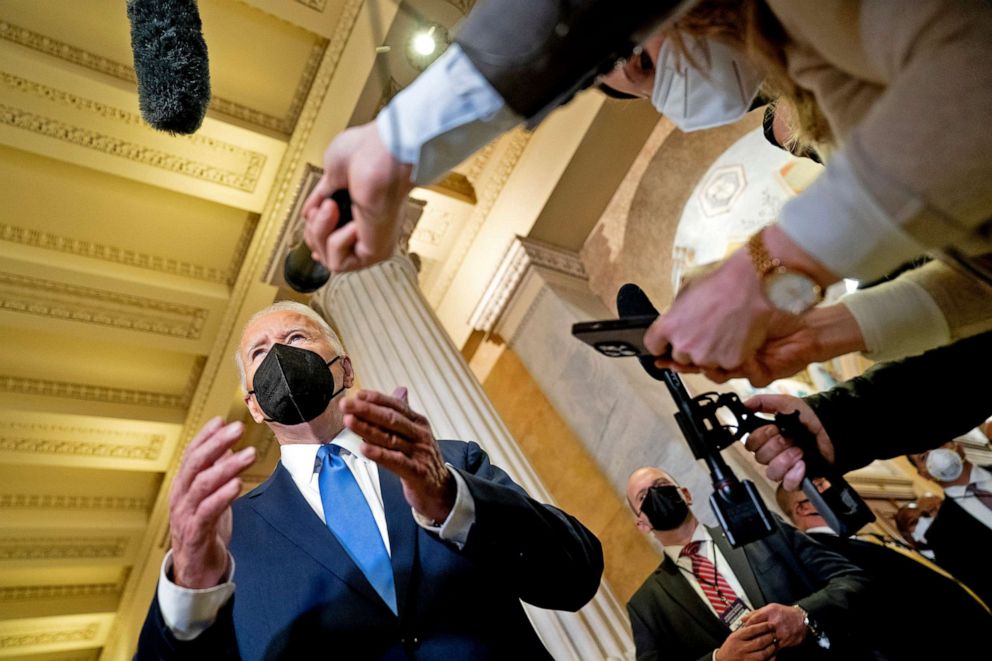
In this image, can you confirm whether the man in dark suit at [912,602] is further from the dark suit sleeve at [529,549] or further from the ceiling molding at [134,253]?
the ceiling molding at [134,253]

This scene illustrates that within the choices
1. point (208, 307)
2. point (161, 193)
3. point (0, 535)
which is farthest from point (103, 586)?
point (161, 193)

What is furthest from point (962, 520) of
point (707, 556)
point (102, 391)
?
point (102, 391)

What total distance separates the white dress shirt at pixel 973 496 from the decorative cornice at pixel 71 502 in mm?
6762

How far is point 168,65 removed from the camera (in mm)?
1063

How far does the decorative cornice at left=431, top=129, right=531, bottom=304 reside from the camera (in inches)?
196

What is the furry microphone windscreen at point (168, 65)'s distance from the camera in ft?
3.48

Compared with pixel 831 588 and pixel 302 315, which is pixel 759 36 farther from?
pixel 831 588

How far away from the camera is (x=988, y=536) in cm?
360

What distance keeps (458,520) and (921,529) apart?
4.90 m

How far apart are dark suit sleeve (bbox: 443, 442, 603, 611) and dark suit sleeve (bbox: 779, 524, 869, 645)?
893 millimetres

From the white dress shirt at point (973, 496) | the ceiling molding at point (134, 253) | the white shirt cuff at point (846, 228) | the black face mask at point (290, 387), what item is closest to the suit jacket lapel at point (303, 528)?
the black face mask at point (290, 387)

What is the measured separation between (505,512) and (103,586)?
26.0 ft

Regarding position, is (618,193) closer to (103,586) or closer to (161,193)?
(161,193)

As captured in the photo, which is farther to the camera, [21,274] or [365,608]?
[21,274]
